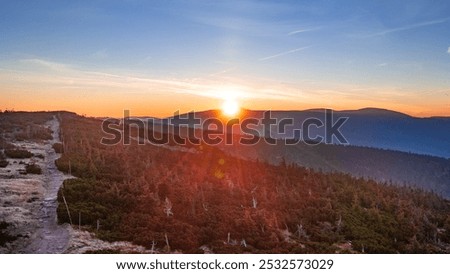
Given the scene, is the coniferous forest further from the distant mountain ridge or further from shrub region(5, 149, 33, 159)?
the distant mountain ridge

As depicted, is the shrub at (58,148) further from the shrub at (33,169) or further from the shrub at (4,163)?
the shrub at (33,169)

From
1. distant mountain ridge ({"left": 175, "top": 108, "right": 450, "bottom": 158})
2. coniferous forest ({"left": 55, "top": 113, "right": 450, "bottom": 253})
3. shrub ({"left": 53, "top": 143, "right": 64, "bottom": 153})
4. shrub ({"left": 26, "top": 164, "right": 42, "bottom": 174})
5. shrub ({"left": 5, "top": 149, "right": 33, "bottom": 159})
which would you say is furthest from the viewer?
distant mountain ridge ({"left": 175, "top": 108, "right": 450, "bottom": 158})

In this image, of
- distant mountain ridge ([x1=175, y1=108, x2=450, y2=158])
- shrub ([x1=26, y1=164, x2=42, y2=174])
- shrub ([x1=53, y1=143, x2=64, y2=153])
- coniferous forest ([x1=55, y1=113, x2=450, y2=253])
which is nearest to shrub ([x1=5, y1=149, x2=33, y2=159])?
coniferous forest ([x1=55, y1=113, x2=450, y2=253])

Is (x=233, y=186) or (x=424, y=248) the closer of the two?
(x=424, y=248)

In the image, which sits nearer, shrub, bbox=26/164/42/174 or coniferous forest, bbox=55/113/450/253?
coniferous forest, bbox=55/113/450/253

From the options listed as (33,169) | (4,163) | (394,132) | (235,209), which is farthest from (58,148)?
(394,132)
